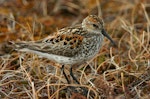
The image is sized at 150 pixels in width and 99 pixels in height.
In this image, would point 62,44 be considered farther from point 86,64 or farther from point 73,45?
point 86,64

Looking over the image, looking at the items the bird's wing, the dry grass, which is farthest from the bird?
the dry grass

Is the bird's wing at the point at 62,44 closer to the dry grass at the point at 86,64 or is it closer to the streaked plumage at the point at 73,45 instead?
the streaked plumage at the point at 73,45

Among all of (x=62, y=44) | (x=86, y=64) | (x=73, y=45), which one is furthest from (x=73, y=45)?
(x=86, y=64)

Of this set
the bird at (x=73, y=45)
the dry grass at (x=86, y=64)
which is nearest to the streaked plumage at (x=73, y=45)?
the bird at (x=73, y=45)

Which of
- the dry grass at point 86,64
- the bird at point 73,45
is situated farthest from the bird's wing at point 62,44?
the dry grass at point 86,64

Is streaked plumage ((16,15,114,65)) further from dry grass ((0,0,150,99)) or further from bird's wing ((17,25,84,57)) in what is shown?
dry grass ((0,0,150,99))

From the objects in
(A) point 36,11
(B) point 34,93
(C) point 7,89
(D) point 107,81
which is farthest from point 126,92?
(A) point 36,11

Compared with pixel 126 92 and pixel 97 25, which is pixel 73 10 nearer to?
pixel 97 25
